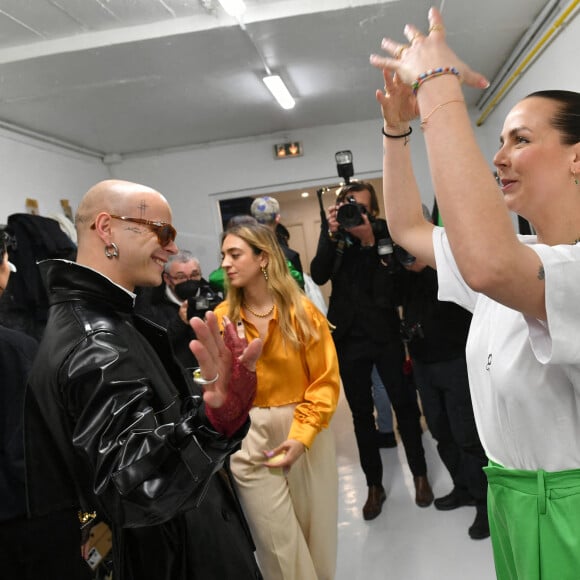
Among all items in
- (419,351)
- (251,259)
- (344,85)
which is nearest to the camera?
(251,259)

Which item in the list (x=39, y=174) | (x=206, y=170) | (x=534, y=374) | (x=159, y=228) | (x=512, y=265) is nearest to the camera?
(x=512, y=265)

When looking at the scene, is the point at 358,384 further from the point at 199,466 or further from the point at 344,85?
the point at 344,85

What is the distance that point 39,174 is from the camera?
3.36m

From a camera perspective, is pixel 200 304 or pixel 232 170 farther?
pixel 232 170

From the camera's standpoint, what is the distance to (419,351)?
2352 mm

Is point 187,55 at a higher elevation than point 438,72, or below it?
higher

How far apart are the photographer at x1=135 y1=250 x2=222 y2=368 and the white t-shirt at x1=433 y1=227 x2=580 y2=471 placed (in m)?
1.74

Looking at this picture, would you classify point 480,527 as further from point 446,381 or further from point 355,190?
point 355,190

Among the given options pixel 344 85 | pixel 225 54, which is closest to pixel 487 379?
pixel 225 54

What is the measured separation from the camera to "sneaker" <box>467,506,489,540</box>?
7.11ft

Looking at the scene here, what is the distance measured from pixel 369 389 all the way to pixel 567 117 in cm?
190

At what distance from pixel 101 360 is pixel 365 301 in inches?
69.9

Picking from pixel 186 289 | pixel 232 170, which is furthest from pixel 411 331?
pixel 232 170

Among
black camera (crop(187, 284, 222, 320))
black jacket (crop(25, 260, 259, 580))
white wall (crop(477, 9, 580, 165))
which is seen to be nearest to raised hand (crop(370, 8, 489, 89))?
black jacket (crop(25, 260, 259, 580))
